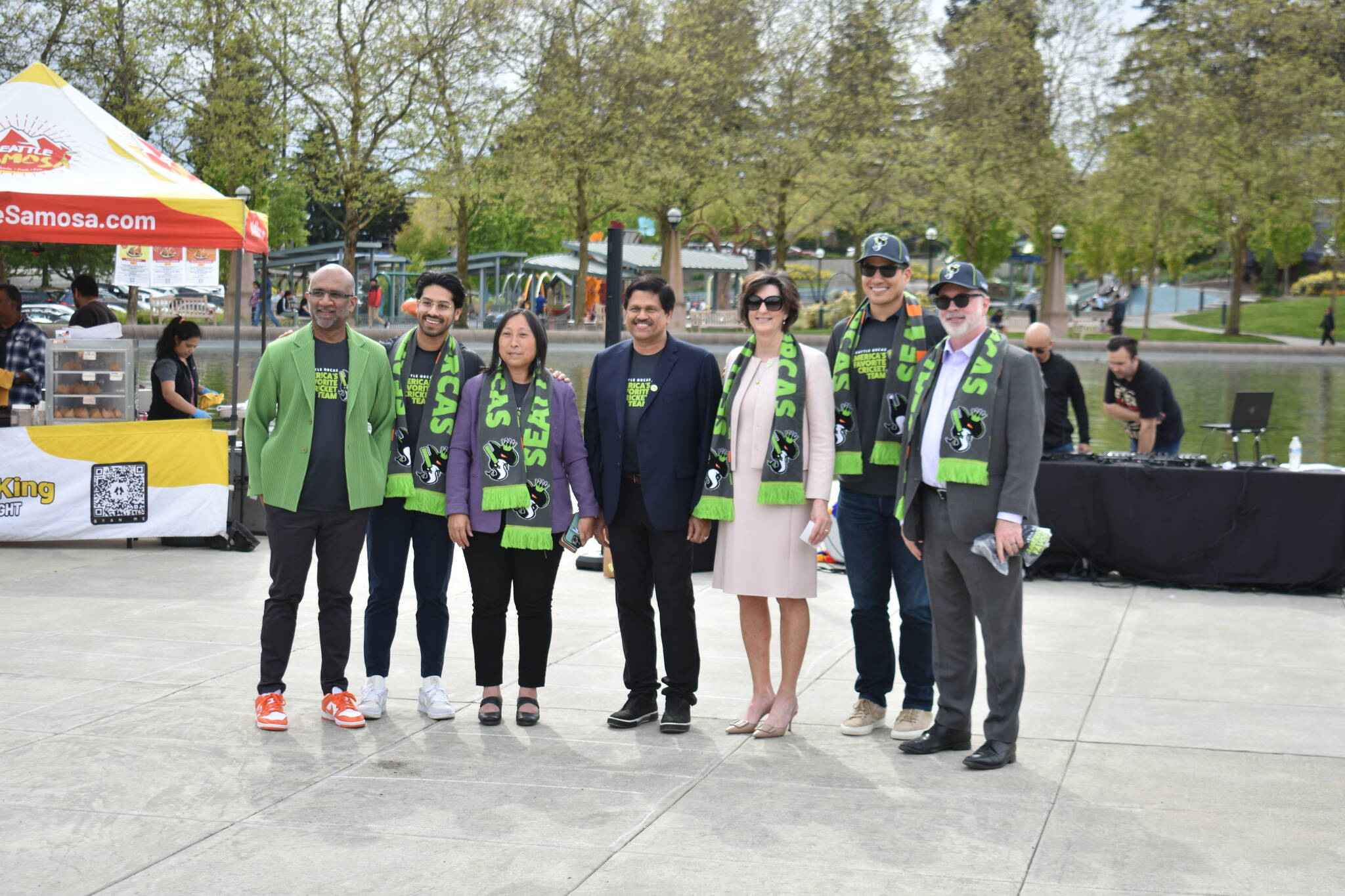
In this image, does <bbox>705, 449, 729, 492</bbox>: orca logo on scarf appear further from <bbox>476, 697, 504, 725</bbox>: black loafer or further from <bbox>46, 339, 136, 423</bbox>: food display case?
<bbox>46, 339, 136, 423</bbox>: food display case

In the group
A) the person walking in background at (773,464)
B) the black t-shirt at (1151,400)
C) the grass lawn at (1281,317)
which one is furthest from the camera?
the grass lawn at (1281,317)

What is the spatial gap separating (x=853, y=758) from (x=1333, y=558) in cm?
499

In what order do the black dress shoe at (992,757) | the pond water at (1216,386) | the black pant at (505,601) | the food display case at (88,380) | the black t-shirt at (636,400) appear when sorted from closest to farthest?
1. the black dress shoe at (992,757)
2. the black t-shirt at (636,400)
3. the black pant at (505,601)
4. the food display case at (88,380)
5. the pond water at (1216,386)

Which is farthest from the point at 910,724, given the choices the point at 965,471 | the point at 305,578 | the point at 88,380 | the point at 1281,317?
the point at 1281,317

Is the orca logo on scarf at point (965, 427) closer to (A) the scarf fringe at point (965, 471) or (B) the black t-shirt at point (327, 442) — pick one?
(A) the scarf fringe at point (965, 471)

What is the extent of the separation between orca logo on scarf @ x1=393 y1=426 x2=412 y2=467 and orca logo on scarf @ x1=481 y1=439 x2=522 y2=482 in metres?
0.33

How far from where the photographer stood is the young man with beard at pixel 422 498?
566 cm

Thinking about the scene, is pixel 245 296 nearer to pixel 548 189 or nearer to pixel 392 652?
pixel 548 189

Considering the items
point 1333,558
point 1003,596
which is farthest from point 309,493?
point 1333,558

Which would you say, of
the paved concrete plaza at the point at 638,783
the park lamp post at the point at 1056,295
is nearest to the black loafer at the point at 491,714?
the paved concrete plaza at the point at 638,783

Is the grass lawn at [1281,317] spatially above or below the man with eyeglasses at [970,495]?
above

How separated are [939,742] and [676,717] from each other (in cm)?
104

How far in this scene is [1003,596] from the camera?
5145 millimetres

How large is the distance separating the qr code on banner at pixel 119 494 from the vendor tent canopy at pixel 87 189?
1.84 metres
